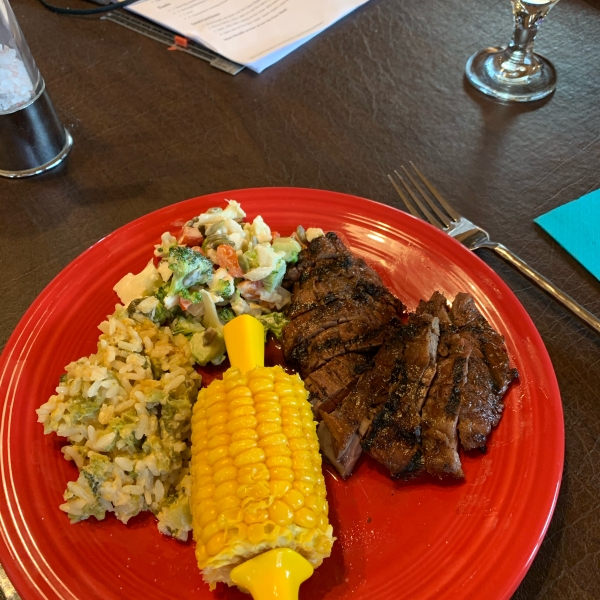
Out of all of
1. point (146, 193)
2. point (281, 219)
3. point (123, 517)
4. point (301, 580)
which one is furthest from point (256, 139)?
point (301, 580)

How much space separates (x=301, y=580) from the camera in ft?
4.98

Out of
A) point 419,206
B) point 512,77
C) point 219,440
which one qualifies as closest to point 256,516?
point 219,440

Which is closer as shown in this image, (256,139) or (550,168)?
(550,168)

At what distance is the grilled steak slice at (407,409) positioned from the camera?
5.95ft

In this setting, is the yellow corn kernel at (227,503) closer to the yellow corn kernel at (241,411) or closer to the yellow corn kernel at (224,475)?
the yellow corn kernel at (224,475)

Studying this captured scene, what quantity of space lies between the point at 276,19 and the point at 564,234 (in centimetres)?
246

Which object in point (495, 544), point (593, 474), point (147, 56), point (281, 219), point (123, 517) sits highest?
point (147, 56)

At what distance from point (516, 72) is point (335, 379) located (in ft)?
8.23

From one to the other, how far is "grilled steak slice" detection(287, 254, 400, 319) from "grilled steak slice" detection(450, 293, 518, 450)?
280 millimetres

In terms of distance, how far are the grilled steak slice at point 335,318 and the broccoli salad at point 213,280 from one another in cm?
12

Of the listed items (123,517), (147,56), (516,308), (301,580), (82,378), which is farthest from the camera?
(147,56)

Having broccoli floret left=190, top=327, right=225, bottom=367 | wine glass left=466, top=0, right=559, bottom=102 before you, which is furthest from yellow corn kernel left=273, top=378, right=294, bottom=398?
wine glass left=466, top=0, right=559, bottom=102

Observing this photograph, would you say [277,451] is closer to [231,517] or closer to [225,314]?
[231,517]

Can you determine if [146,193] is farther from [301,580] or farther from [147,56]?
[301,580]
